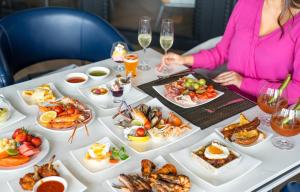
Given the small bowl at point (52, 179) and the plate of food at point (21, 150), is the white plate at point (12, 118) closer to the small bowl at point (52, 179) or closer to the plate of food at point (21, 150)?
the plate of food at point (21, 150)

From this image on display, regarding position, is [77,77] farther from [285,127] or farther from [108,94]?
[285,127]

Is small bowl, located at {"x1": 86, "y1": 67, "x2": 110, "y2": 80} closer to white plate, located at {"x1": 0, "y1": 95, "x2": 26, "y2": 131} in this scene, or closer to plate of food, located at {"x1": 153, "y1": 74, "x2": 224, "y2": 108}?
plate of food, located at {"x1": 153, "y1": 74, "x2": 224, "y2": 108}

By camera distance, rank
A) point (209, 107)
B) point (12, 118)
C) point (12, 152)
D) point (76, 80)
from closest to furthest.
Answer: point (12, 152) → point (12, 118) → point (209, 107) → point (76, 80)

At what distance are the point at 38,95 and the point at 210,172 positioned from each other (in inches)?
31.6

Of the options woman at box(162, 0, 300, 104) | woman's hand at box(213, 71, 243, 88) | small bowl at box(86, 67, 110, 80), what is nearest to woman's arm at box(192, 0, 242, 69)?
woman at box(162, 0, 300, 104)

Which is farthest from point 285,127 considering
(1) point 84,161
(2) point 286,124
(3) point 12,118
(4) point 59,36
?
(4) point 59,36

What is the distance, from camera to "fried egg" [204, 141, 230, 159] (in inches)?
47.2

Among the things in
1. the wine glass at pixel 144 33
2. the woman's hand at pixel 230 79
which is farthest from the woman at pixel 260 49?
the wine glass at pixel 144 33

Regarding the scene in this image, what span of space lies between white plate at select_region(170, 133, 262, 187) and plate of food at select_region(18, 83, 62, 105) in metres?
0.62

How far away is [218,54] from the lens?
2.03m

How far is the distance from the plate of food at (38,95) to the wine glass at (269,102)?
2.80 ft

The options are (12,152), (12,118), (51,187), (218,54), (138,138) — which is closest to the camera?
(51,187)

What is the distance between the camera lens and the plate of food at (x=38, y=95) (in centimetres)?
155

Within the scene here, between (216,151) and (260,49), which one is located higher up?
(260,49)
